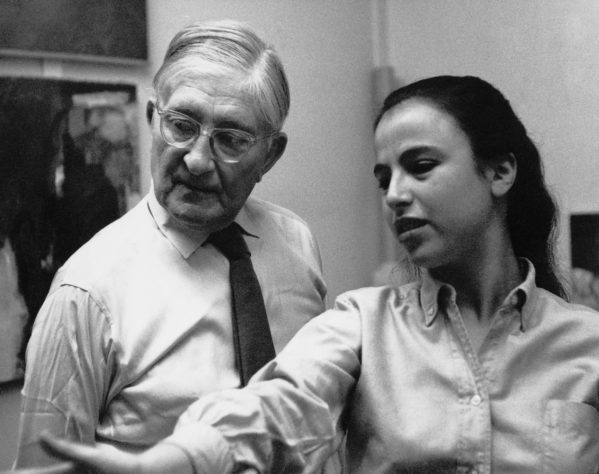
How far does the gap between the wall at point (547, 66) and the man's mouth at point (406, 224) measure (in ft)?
3.44

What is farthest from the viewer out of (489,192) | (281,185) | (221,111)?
(281,185)

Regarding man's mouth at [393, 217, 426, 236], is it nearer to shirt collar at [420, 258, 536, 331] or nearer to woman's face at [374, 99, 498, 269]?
woman's face at [374, 99, 498, 269]

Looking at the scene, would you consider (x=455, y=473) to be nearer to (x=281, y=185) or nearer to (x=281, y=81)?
(x=281, y=81)

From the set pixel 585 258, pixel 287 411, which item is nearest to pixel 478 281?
pixel 287 411

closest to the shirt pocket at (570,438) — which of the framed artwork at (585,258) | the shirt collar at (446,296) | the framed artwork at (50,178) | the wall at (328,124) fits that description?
the shirt collar at (446,296)

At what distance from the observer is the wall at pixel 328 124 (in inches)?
87.2

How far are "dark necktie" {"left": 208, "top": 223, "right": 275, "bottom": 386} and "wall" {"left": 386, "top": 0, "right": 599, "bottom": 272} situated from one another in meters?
1.02

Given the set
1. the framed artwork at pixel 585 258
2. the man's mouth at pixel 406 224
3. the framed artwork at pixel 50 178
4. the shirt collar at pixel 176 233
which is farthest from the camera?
the framed artwork at pixel 585 258

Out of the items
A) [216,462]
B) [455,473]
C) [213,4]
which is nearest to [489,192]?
[455,473]

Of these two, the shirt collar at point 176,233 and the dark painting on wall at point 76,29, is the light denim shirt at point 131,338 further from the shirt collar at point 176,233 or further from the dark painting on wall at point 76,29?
the dark painting on wall at point 76,29

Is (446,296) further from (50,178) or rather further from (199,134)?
(50,178)

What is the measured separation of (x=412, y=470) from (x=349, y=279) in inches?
55.2

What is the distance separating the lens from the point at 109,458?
707 millimetres

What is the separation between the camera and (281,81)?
1.38m
